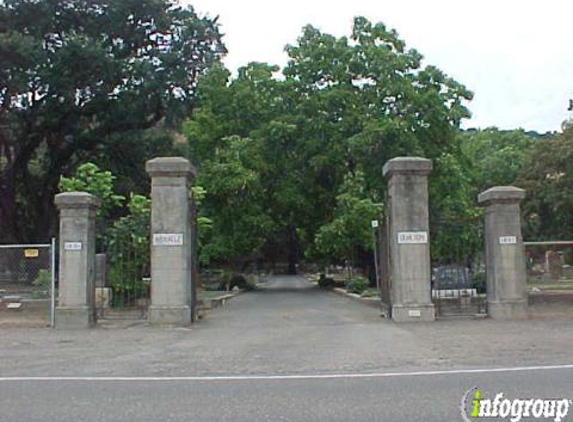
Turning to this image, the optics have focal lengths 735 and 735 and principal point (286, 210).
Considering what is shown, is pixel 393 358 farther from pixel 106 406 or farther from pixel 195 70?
pixel 195 70

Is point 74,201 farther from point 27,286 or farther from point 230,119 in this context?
point 230,119

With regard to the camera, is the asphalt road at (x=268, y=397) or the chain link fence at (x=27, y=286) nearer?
the asphalt road at (x=268, y=397)

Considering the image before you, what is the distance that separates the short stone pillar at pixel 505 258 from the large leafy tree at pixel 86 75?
2425 centimetres

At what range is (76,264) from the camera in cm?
1764

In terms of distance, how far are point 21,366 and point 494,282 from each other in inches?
455

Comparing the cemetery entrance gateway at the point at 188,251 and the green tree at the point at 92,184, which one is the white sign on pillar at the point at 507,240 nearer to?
the cemetery entrance gateway at the point at 188,251

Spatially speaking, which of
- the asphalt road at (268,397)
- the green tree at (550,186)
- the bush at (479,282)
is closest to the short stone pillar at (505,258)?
the bush at (479,282)

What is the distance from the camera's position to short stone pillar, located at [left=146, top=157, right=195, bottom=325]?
17.8 m

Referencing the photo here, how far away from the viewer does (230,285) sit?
4184 cm

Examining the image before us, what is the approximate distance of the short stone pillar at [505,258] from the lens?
59.2 feet

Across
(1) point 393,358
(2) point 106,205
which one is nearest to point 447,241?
(1) point 393,358

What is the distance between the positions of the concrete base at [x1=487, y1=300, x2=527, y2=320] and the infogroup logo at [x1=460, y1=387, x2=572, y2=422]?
34.4ft

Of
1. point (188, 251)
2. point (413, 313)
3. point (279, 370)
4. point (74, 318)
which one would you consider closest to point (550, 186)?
point (413, 313)

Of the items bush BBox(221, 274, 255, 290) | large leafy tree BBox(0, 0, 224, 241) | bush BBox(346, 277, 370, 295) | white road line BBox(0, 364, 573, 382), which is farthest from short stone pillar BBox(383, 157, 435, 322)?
bush BBox(221, 274, 255, 290)
